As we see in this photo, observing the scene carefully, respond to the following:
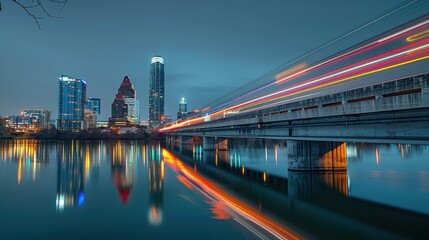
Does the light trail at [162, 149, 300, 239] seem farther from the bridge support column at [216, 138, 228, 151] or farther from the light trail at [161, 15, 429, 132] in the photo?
the bridge support column at [216, 138, 228, 151]

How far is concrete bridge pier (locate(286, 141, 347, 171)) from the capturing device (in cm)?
3662

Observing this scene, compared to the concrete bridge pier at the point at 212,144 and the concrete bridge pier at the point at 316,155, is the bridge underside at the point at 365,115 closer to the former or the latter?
the concrete bridge pier at the point at 316,155

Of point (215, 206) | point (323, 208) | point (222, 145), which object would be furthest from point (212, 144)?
point (323, 208)

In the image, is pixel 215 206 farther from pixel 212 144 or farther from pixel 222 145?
pixel 222 145

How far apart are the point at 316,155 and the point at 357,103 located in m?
14.5

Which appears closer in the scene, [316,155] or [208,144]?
[316,155]

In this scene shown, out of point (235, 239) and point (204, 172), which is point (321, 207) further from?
point (204, 172)

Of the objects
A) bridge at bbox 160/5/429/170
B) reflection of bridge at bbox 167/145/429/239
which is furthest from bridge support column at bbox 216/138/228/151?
reflection of bridge at bbox 167/145/429/239

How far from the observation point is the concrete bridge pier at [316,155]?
36625 millimetres

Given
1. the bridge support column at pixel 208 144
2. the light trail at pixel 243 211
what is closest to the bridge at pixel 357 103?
the light trail at pixel 243 211

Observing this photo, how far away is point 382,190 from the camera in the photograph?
30.0m

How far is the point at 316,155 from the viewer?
37.3m

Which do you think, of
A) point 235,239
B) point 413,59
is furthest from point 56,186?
point 413,59

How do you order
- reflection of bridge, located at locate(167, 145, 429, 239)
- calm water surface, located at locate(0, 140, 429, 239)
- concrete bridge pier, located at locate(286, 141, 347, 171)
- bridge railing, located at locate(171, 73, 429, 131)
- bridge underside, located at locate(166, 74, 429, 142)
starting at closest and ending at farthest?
calm water surface, located at locate(0, 140, 429, 239) < reflection of bridge, located at locate(167, 145, 429, 239) < bridge railing, located at locate(171, 73, 429, 131) < bridge underside, located at locate(166, 74, 429, 142) < concrete bridge pier, located at locate(286, 141, 347, 171)
